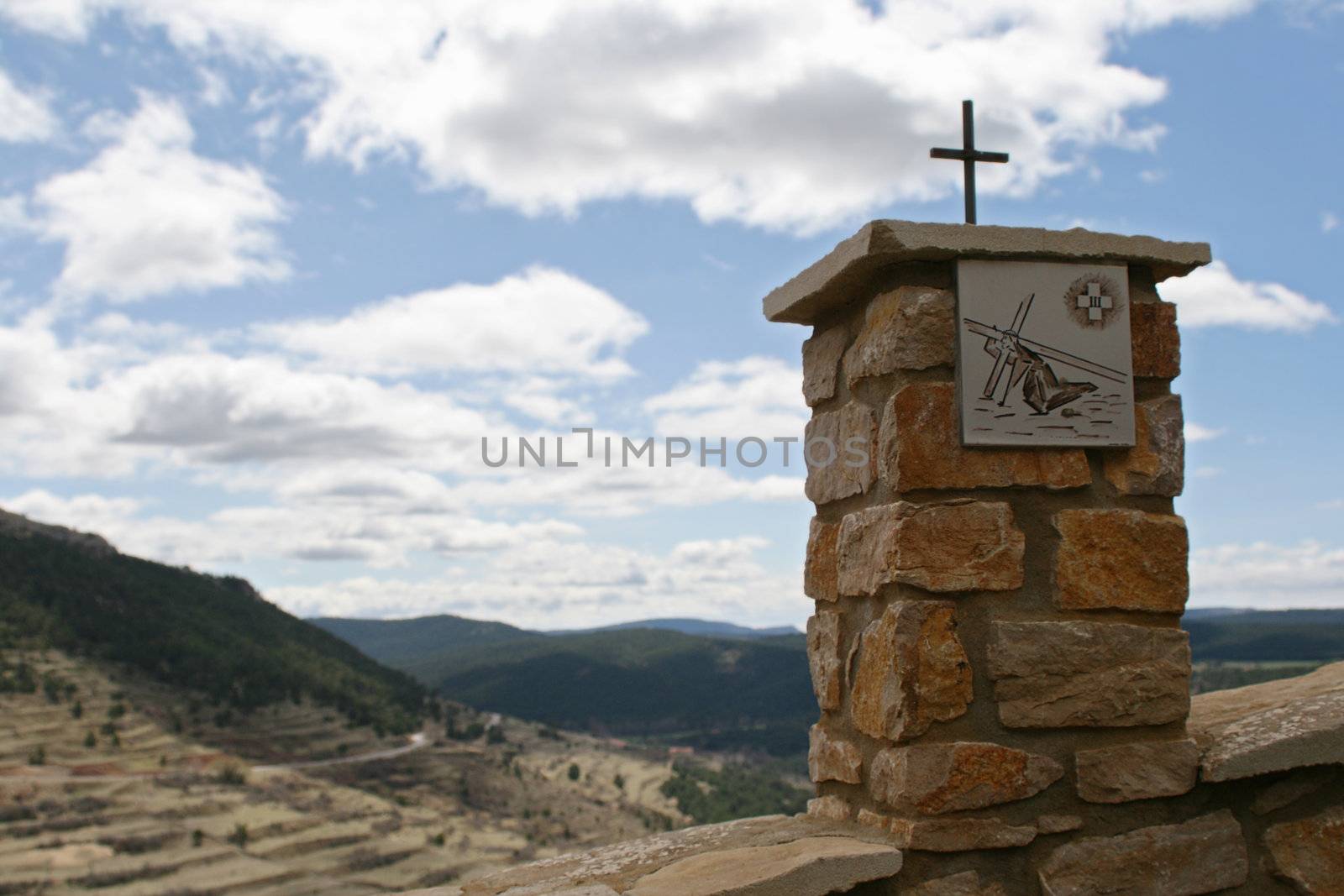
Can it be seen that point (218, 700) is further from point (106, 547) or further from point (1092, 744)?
point (1092, 744)

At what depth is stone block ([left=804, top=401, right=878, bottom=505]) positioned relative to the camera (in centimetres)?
287

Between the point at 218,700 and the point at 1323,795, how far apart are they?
43.4 meters

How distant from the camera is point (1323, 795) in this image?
2.90m

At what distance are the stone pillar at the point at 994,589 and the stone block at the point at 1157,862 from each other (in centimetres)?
9

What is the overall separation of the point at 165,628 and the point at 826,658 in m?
42.9

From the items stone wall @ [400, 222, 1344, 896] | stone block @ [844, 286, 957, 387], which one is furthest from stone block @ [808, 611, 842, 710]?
stone block @ [844, 286, 957, 387]

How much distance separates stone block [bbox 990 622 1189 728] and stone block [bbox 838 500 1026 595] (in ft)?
0.46

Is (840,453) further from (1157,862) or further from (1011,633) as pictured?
(1157,862)

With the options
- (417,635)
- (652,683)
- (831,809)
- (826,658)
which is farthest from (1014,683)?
(417,635)

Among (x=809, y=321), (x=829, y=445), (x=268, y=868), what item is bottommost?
(x=268, y=868)

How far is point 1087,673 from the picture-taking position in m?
2.76

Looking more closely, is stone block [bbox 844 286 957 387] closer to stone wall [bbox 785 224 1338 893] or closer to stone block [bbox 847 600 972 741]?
stone wall [bbox 785 224 1338 893]

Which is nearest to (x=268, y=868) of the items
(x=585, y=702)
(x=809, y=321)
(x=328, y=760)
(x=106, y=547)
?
(x=328, y=760)

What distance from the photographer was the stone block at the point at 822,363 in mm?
3154
